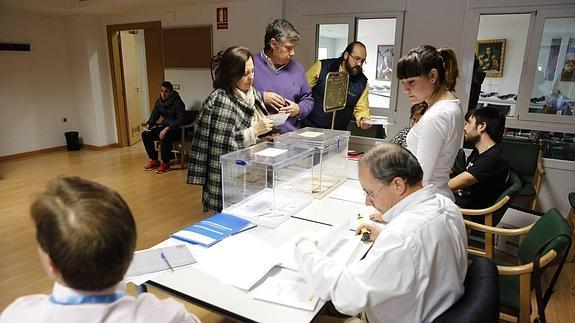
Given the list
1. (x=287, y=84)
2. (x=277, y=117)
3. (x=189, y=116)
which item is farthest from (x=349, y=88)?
(x=189, y=116)

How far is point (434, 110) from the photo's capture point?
1727mm

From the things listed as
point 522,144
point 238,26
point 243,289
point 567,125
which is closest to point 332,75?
point 243,289

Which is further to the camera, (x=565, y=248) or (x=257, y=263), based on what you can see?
(x=565, y=248)

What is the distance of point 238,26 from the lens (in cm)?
498

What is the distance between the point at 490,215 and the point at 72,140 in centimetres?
659

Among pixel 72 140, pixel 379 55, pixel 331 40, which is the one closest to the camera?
pixel 331 40

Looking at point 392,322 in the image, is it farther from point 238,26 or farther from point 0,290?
point 238,26

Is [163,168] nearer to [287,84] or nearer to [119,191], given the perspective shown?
[119,191]

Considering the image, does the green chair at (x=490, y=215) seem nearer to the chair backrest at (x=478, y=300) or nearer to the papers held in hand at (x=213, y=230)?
the chair backrest at (x=478, y=300)

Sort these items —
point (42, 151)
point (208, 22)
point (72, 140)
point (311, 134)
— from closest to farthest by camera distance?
point (311, 134), point (208, 22), point (42, 151), point (72, 140)

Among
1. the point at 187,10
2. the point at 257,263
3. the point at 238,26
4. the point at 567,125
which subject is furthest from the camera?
the point at 187,10

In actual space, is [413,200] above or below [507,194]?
above

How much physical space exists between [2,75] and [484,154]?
6645 mm

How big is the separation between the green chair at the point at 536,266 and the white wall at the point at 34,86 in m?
6.88
